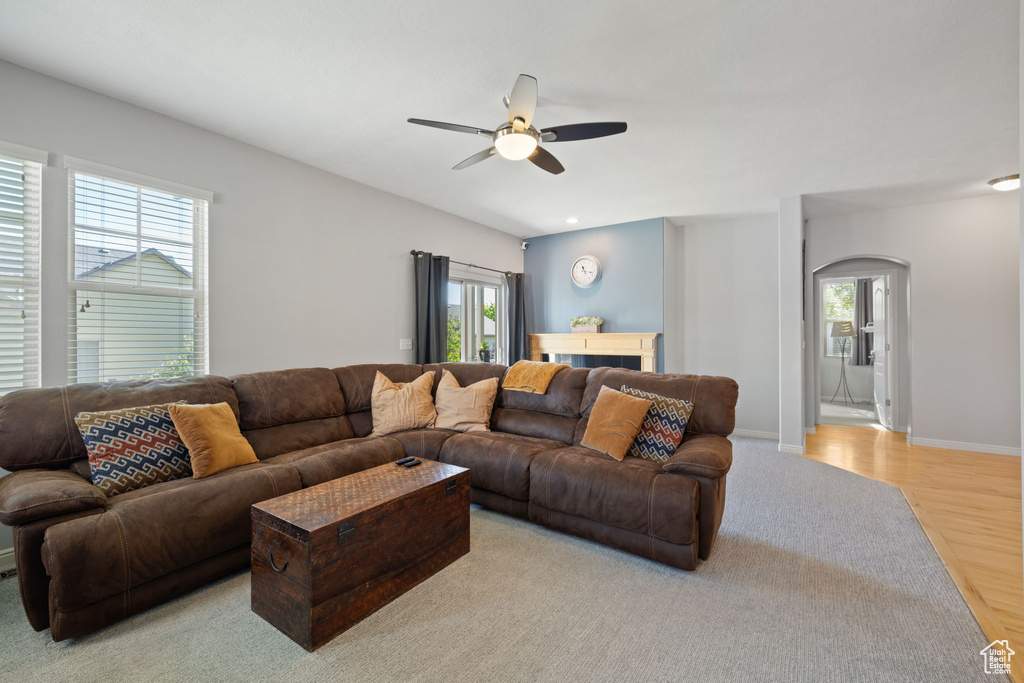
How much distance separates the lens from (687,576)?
215cm

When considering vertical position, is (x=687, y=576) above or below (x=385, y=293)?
below

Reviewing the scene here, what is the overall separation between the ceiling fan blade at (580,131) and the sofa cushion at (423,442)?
2.11 meters

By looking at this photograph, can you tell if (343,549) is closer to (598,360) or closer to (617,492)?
(617,492)

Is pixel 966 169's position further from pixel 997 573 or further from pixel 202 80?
pixel 202 80

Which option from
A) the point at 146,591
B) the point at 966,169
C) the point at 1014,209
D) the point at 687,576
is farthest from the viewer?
the point at 1014,209

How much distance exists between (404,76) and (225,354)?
234 centimetres

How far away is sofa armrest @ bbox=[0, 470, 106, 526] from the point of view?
161 centimetres

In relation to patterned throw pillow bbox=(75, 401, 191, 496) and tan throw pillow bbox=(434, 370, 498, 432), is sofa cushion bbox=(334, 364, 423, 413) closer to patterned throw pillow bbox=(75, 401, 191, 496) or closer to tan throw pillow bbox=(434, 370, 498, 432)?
tan throw pillow bbox=(434, 370, 498, 432)

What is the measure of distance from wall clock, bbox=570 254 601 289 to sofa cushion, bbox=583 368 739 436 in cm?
309

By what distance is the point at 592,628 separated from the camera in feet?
5.76

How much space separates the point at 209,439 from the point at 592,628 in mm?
2150

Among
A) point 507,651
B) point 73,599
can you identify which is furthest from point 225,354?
point 507,651

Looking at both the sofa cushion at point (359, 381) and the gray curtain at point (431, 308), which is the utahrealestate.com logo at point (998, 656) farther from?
the gray curtain at point (431, 308)

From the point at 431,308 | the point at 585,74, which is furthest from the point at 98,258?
the point at 585,74
